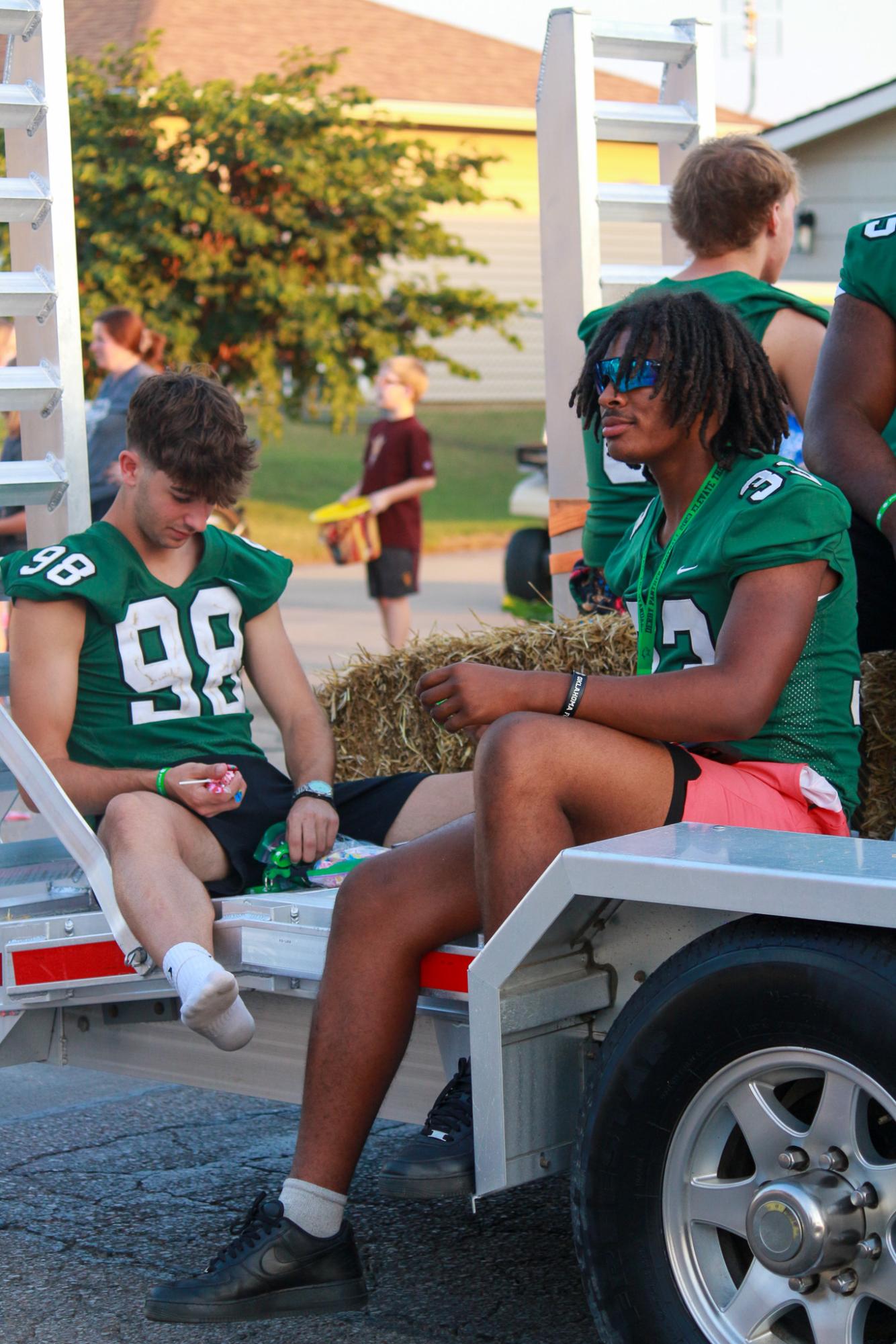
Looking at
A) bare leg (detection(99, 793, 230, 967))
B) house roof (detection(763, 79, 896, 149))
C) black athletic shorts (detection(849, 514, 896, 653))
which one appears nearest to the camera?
bare leg (detection(99, 793, 230, 967))

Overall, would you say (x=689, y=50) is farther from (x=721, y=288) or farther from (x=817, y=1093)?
(x=817, y=1093)

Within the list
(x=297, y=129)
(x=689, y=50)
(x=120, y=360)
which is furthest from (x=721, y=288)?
(x=297, y=129)

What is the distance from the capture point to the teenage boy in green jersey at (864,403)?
3291 mm

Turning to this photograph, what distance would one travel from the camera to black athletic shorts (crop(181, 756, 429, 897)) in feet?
11.1

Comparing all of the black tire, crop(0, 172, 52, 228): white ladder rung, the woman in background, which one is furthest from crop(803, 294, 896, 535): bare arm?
the black tire

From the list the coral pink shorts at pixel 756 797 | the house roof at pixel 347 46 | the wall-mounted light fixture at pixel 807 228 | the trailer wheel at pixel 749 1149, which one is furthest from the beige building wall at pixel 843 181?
the trailer wheel at pixel 749 1149

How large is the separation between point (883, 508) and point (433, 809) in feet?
3.76

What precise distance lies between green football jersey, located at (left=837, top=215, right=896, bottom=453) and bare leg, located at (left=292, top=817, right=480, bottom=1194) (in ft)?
4.29

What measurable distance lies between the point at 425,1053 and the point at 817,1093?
82cm

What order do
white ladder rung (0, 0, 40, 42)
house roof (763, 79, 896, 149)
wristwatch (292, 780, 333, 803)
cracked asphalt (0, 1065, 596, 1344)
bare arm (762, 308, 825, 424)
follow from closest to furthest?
cracked asphalt (0, 1065, 596, 1344), wristwatch (292, 780, 333, 803), bare arm (762, 308, 825, 424), white ladder rung (0, 0, 40, 42), house roof (763, 79, 896, 149)

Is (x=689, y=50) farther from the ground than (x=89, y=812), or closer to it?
farther from the ground

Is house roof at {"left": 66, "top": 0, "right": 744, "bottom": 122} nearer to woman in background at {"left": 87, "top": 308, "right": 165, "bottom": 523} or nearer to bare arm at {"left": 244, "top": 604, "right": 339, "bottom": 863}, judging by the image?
woman in background at {"left": 87, "top": 308, "right": 165, "bottom": 523}

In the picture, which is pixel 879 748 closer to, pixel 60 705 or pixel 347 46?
pixel 60 705

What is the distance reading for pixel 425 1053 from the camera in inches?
115
